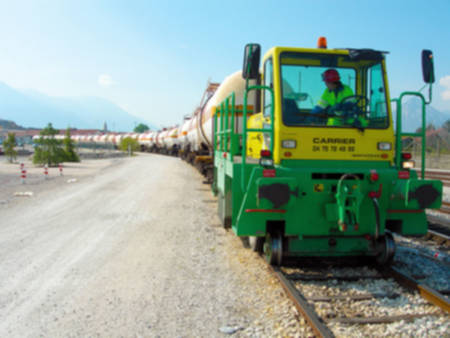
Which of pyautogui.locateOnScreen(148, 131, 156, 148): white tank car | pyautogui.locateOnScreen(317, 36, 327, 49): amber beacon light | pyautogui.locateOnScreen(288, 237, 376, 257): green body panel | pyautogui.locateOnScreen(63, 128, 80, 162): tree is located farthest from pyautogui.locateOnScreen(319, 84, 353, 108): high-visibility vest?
pyautogui.locateOnScreen(148, 131, 156, 148): white tank car

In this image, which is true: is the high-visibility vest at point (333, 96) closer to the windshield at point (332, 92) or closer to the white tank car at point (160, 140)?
the windshield at point (332, 92)

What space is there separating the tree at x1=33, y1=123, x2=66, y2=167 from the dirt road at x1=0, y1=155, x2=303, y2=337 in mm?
19410

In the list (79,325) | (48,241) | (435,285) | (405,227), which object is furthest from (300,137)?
(48,241)

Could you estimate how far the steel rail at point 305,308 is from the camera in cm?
354

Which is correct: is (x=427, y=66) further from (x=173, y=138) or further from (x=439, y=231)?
(x=173, y=138)

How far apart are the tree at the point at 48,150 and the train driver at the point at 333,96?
87.3 ft

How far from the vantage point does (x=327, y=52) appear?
5438 millimetres

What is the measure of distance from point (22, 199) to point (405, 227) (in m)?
11.4

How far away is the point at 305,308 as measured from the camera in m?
3.98

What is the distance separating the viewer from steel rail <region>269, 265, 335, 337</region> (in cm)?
354

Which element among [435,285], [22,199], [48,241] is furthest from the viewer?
[22,199]

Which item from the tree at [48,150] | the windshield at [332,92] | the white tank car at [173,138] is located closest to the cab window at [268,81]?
the windshield at [332,92]

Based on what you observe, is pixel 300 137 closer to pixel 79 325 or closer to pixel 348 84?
pixel 348 84

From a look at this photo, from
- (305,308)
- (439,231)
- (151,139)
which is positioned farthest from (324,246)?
(151,139)
